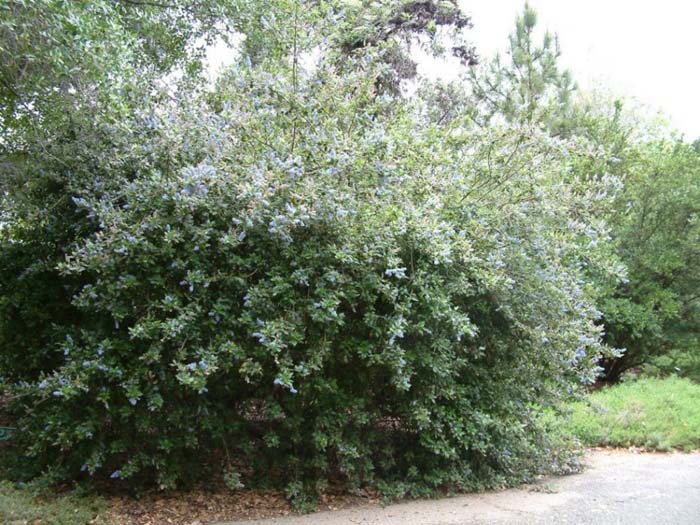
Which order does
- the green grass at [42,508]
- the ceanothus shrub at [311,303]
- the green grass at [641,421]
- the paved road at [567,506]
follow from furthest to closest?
the green grass at [641,421], the paved road at [567,506], the ceanothus shrub at [311,303], the green grass at [42,508]

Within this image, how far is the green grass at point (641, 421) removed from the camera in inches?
305

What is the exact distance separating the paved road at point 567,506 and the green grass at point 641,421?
1.19 m

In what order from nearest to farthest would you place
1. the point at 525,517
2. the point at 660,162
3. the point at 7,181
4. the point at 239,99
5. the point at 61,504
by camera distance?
the point at 61,504 → the point at 525,517 → the point at 239,99 → the point at 7,181 → the point at 660,162

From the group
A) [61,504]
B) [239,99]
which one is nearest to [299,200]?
[239,99]

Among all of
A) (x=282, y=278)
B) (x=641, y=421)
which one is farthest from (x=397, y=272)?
(x=641, y=421)

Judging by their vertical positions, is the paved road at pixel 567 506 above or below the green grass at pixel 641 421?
below

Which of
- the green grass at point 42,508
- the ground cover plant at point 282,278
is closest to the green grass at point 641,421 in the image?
the ground cover plant at point 282,278

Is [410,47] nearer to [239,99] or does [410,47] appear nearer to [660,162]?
[660,162]

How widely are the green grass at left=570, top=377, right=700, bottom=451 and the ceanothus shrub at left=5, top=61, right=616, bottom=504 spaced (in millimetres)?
2072

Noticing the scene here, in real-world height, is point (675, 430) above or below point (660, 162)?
below

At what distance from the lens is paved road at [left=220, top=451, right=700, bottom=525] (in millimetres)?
4895

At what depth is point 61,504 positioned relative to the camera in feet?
15.1

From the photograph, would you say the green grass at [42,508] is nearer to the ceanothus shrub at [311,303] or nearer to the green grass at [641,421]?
the ceanothus shrub at [311,303]

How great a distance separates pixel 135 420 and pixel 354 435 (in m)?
1.88
